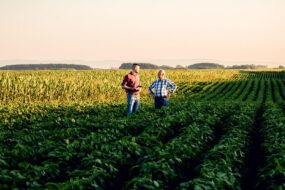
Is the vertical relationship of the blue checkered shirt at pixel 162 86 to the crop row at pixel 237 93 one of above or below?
above

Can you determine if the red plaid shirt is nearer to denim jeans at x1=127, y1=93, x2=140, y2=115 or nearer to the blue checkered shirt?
denim jeans at x1=127, y1=93, x2=140, y2=115

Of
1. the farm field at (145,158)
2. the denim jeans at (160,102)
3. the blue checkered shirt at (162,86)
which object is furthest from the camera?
the denim jeans at (160,102)

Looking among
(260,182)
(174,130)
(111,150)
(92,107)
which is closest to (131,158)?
(111,150)

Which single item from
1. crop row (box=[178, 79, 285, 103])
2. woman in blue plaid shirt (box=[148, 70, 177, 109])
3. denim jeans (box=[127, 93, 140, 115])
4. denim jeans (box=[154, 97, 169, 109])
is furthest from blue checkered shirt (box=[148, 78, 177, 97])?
crop row (box=[178, 79, 285, 103])

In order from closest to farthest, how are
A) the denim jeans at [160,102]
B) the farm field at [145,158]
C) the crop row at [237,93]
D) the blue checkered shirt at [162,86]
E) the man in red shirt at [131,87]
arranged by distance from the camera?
the farm field at [145,158]
the man in red shirt at [131,87]
the blue checkered shirt at [162,86]
the denim jeans at [160,102]
the crop row at [237,93]

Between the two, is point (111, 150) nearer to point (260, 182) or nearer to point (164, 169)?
point (164, 169)

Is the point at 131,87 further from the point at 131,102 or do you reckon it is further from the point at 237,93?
the point at 237,93

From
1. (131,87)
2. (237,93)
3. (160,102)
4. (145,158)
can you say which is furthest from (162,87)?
(237,93)

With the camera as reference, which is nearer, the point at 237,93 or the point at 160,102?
the point at 160,102

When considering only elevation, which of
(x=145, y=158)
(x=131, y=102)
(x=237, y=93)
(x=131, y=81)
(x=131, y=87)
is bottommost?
(x=237, y=93)

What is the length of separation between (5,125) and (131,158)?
8.87m

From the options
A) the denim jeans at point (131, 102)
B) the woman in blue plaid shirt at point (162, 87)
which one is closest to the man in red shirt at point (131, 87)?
the denim jeans at point (131, 102)

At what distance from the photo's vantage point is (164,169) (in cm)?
584

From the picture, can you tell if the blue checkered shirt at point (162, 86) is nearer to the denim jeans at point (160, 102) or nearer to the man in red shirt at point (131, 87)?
the denim jeans at point (160, 102)
